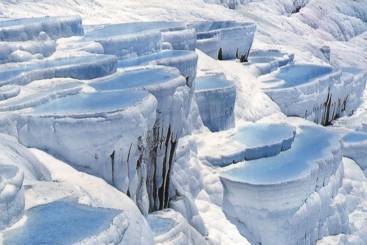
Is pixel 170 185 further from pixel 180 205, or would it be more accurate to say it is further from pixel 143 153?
pixel 143 153

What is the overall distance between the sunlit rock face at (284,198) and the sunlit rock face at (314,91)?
321 centimetres

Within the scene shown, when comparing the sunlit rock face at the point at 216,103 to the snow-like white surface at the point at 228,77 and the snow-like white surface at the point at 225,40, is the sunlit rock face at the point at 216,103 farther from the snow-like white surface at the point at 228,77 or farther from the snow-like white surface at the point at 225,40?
the snow-like white surface at the point at 225,40

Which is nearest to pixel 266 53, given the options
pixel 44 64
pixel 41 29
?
pixel 41 29

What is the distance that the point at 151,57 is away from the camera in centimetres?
1180

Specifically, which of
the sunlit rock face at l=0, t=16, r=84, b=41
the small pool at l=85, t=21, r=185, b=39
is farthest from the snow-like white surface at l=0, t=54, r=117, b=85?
the small pool at l=85, t=21, r=185, b=39

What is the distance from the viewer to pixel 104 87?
30.8 feet

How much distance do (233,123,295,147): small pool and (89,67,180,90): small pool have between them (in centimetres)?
274

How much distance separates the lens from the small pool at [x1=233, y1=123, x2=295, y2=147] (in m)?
12.1

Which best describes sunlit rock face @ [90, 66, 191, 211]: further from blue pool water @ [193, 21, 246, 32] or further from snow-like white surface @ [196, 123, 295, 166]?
blue pool water @ [193, 21, 246, 32]

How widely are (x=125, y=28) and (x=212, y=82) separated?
2733mm

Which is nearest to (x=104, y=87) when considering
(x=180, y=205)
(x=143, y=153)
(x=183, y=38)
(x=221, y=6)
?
(x=143, y=153)

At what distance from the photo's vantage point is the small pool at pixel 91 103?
8070 mm

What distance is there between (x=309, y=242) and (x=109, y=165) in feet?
16.8

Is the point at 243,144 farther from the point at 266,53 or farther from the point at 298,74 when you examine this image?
the point at 266,53
